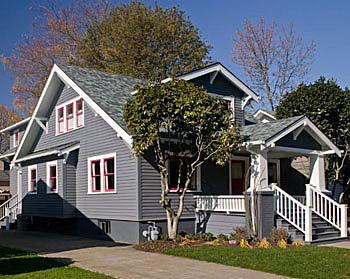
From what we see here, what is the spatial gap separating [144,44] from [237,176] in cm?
2088

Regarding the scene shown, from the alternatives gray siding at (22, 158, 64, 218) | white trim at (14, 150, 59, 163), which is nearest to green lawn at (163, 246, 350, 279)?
gray siding at (22, 158, 64, 218)

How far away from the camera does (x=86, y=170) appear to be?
20.0 m

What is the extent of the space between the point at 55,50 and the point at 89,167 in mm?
23721

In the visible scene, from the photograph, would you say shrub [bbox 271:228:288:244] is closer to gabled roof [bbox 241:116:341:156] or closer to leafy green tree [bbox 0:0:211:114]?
gabled roof [bbox 241:116:341:156]

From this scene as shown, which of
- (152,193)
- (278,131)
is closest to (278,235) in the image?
(278,131)

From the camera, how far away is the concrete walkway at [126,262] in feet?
35.1

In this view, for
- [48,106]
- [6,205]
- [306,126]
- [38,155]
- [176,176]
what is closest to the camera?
[306,126]

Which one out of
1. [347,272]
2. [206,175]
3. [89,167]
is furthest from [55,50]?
[347,272]

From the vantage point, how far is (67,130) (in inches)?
853

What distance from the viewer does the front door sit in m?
19.8

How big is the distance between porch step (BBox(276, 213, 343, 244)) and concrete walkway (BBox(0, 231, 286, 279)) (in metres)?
4.46

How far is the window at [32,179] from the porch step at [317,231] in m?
12.7

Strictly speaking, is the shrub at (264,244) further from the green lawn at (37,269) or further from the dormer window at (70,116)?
the dormer window at (70,116)

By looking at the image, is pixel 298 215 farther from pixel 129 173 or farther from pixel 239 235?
pixel 129 173
